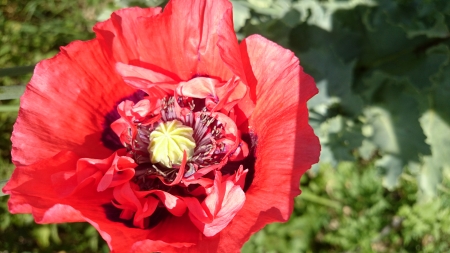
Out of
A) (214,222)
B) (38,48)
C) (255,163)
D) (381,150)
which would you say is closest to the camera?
(214,222)

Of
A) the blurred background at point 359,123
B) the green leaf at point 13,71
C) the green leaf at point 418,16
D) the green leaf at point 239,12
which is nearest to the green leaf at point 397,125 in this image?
the blurred background at point 359,123

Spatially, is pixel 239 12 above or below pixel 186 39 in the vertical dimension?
below

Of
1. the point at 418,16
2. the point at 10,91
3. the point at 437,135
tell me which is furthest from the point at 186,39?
the point at 437,135

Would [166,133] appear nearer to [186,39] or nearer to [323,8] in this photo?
[186,39]

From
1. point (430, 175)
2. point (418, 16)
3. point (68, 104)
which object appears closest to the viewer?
point (68, 104)

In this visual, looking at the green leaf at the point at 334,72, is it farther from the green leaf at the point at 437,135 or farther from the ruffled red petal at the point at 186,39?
the ruffled red petal at the point at 186,39

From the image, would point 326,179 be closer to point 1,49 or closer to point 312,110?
point 312,110

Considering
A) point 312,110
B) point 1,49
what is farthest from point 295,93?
point 1,49

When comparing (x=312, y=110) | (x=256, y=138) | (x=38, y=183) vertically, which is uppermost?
(x=38, y=183)
